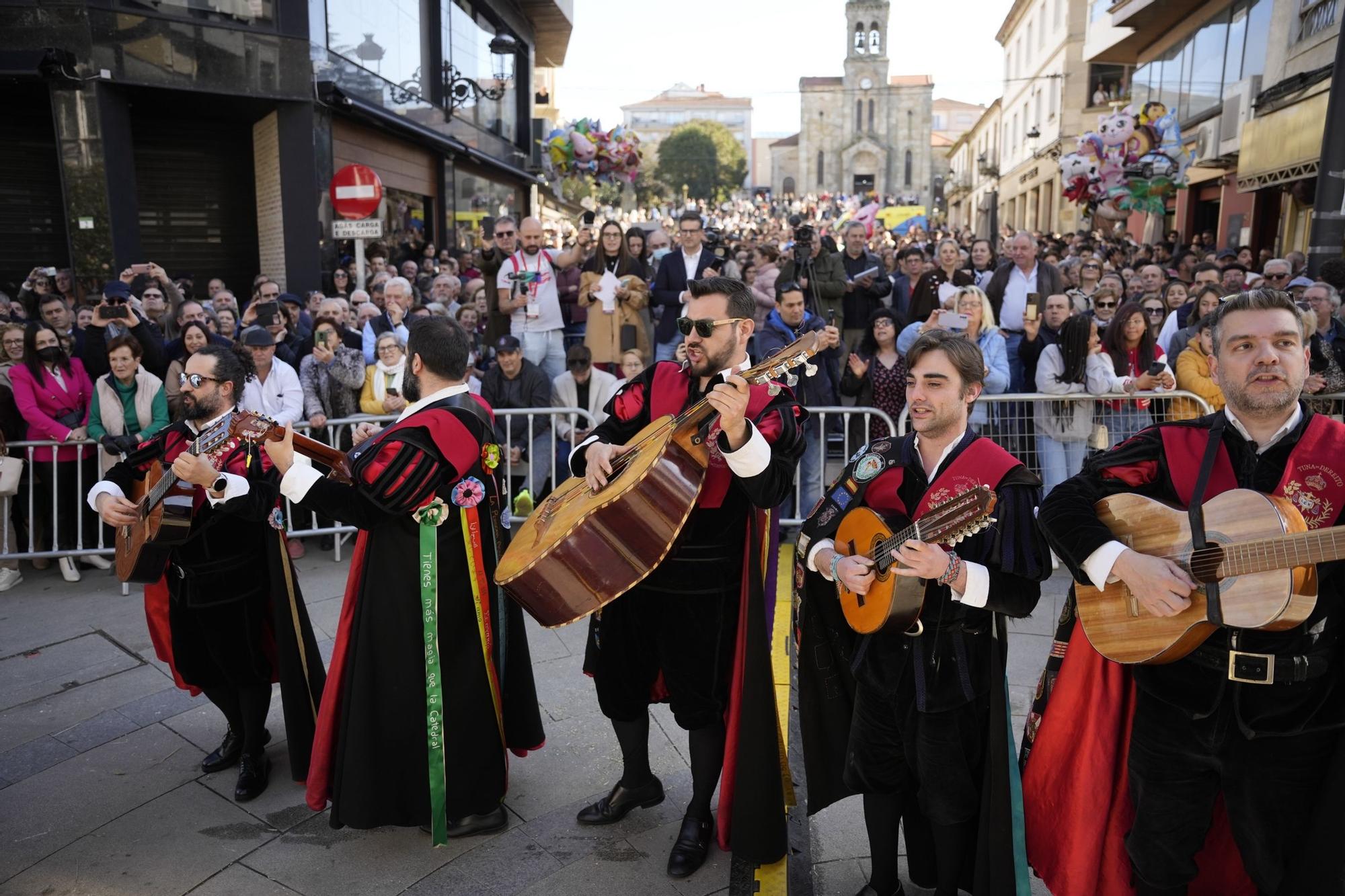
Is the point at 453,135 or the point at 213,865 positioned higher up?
the point at 453,135

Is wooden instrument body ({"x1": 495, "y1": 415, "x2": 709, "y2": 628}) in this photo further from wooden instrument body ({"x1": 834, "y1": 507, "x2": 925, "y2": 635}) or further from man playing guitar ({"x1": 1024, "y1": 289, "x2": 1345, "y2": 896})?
man playing guitar ({"x1": 1024, "y1": 289, "x2": 1345, "y2": 896})

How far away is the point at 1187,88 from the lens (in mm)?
23141

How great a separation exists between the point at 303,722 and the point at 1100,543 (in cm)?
323

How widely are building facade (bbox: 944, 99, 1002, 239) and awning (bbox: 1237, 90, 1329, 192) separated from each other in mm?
28553

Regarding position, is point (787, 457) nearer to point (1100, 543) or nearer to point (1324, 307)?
point (1100, 543)

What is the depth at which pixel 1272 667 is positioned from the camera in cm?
244

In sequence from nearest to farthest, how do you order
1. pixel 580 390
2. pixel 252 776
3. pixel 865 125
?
1. pixel 252 776
2. pixel 580 390
3. pixel 865 125

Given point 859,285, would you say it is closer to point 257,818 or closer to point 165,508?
point 165,508

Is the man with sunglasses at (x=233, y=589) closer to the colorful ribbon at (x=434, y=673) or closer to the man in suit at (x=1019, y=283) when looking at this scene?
the colorful ribbon at (x=434, y=673)

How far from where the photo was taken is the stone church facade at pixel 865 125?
99.2 meters

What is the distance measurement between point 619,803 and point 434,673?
3.11 ft

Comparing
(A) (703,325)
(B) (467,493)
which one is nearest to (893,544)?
(A) (703,325)

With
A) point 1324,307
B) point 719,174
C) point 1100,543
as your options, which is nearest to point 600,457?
point 1100,543

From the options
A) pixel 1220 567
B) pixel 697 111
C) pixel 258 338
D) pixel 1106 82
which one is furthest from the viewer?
pixel 697 111
